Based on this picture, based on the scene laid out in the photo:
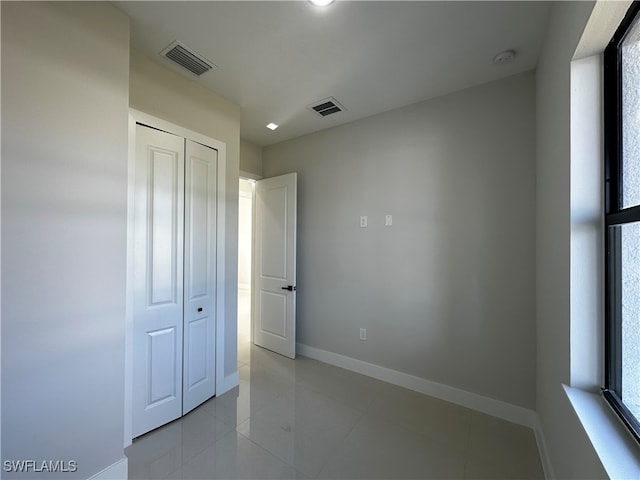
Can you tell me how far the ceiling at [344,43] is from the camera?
1482 millimetres

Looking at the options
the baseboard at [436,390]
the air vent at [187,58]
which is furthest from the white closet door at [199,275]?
the baseboard at [436,390]

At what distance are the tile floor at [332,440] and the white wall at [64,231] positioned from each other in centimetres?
49

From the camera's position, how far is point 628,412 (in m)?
0.90

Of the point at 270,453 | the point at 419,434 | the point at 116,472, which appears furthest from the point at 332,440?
the point at 116,472

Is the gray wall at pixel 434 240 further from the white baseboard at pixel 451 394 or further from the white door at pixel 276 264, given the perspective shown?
the white door at pixel 276 264

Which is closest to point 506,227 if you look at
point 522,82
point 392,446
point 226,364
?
point 522,82

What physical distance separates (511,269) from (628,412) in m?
1.26

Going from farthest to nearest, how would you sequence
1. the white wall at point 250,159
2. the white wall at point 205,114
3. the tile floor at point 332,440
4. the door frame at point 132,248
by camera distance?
the white wall at point 250,159 < the white wall at point 205,114 < the door frame at point 132,248 < the tile floor at point 332,440

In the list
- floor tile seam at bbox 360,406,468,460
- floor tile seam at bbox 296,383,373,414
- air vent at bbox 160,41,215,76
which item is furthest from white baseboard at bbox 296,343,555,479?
air vent at bbox 160,41,215,76

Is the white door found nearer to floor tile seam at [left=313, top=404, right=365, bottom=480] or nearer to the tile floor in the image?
the tile floor

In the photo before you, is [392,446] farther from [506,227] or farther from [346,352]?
[506,227]

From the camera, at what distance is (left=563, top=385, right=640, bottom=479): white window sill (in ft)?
2.48

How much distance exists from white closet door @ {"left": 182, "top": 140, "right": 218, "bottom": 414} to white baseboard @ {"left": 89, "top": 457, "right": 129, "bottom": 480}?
562mm

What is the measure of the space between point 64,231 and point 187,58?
1.48 m
